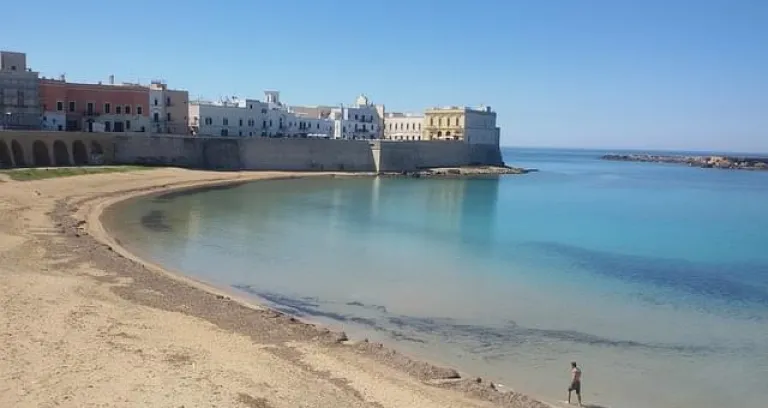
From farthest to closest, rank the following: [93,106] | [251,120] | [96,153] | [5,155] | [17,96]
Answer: [251,120] → [93,106] → [96,153] → [17,96] → [5,155]

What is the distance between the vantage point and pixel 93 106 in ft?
206

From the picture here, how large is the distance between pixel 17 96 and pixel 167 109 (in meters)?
15.3

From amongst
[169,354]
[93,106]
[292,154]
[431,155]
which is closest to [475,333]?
[169,354]

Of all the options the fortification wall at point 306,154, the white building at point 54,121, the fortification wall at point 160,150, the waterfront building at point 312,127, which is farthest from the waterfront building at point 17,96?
the waterfront building at point 312,127

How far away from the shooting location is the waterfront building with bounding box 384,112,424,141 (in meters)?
107

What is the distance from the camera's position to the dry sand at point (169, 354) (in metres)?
11.5

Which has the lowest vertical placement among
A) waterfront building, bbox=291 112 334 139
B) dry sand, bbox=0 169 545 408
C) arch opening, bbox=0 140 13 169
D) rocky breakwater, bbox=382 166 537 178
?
dry sand, bbox=0 169 545 408

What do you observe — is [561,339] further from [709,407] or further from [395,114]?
[395,114]

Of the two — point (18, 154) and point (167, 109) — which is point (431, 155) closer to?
point (167, 109)

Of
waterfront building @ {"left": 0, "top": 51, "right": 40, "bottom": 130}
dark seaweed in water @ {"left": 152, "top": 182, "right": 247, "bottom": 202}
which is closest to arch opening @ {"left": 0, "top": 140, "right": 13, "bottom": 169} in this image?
waterfront building @ {"left": 0, "top": 51, "right": 40, "bottom": 130}

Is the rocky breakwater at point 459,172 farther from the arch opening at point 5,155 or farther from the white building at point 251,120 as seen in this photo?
the arch opening at point 5,155

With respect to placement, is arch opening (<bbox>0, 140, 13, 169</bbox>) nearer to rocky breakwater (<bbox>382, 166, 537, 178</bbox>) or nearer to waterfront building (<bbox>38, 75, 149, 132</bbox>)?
waterfront building (<bbox>38, 75, 149, 132</bbox>)

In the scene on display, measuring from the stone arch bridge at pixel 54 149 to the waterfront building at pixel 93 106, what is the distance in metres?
4.13

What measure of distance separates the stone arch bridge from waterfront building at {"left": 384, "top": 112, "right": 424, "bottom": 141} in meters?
53.6
